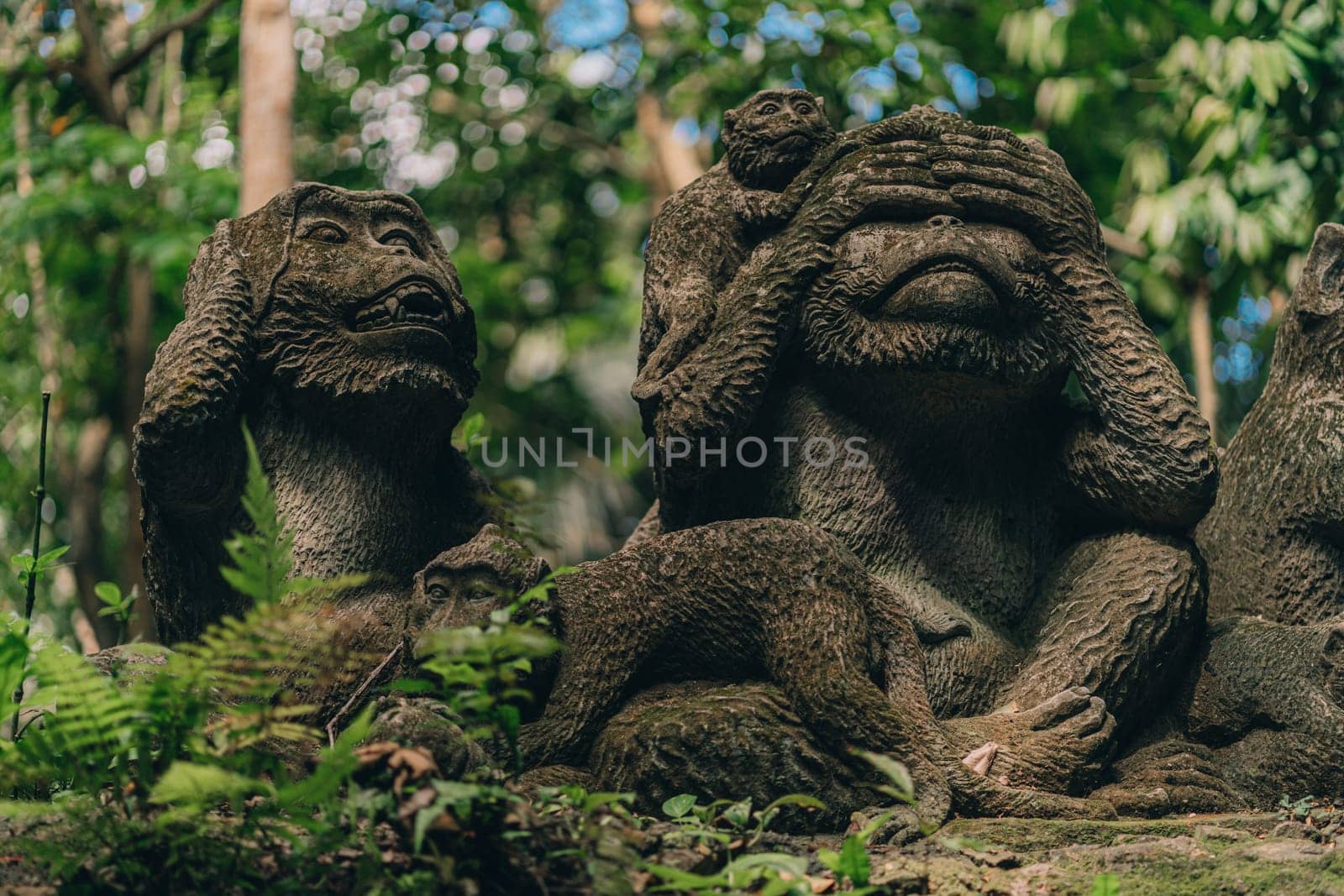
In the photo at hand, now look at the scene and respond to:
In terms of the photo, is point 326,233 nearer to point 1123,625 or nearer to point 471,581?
point 471,581

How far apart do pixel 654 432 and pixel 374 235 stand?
3.81ft

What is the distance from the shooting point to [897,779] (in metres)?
3.21

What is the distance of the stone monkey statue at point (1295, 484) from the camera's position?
529 cm

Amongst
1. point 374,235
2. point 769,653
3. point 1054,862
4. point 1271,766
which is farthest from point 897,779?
point 374,235

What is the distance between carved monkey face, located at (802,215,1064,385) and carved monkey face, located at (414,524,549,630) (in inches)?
49.2

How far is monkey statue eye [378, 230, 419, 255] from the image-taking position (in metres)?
5.24

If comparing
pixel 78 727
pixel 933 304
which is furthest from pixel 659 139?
pixel 78 727

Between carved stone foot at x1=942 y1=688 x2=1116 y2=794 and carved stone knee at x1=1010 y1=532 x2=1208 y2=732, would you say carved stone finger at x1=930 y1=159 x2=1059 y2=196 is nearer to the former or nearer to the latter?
carved stone knee at x1=1010 y1=532 x2=1208 y2=732

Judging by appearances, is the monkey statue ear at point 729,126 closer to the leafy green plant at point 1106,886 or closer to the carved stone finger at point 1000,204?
the carved stone finger at point 1000,204

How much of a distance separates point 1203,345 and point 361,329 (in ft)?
24.2

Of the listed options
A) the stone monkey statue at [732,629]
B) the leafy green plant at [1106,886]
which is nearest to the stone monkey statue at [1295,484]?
the stone monkey statue at [732,629]

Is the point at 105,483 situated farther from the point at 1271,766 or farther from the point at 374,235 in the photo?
the point at 1271,766

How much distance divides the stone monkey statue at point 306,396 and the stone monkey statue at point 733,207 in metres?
0.71

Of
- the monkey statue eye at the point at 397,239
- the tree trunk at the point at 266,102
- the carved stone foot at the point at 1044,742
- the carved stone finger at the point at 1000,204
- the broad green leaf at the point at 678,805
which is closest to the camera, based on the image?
the broad green leaf at the point at 678,805
